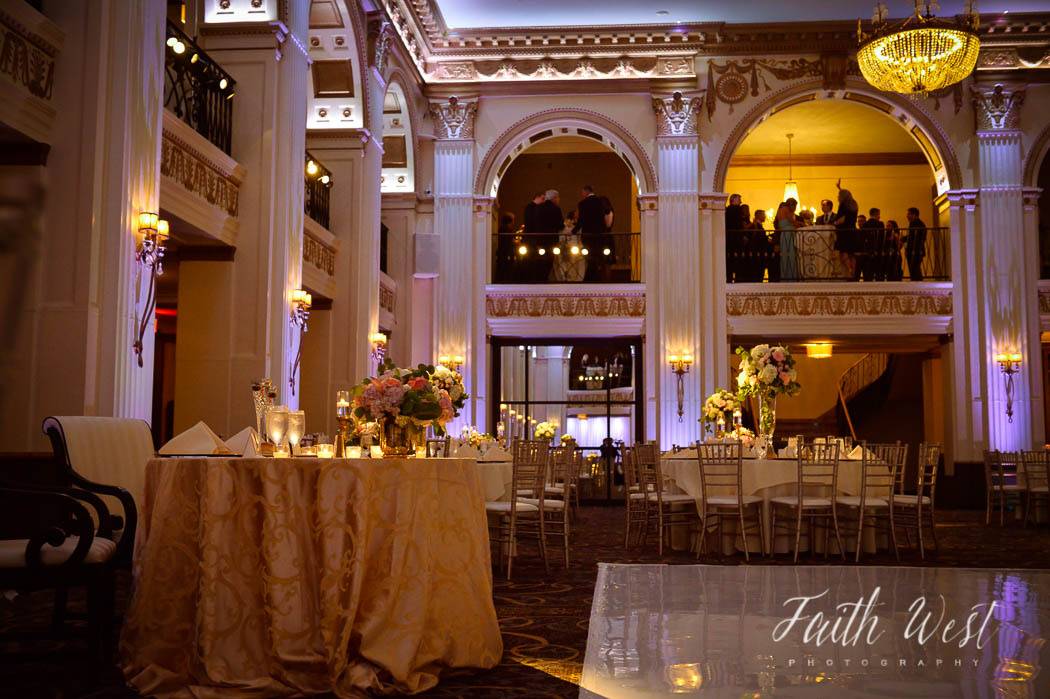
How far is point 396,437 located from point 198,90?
5.63 meters

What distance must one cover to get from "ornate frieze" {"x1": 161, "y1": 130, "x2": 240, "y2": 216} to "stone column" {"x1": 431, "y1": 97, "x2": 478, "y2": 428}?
236 inches

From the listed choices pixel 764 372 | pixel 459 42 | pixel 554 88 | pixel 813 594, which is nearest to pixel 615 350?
pixel 554 88

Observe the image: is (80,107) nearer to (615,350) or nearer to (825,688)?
(825,688)

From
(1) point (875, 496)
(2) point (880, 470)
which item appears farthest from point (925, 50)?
(1) point (875, 496)

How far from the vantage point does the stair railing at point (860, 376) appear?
63.4 ft

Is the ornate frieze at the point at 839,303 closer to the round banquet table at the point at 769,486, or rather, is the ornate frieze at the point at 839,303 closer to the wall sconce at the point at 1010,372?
the wall sconce at the point at 1010,372

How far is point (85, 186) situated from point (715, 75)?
35.8 feet

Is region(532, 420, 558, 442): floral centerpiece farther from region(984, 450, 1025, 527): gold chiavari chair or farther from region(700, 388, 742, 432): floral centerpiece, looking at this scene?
region(984, 450, 1025, 527): gold chiavari chair

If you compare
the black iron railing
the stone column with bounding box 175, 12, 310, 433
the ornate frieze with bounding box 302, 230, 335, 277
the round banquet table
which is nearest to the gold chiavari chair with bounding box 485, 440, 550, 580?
the round banquet table

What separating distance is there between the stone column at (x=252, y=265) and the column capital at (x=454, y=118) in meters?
5.59

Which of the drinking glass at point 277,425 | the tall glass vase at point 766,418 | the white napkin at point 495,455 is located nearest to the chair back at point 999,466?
the tall glass vase at point 766,418

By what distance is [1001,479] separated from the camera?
1172 cm

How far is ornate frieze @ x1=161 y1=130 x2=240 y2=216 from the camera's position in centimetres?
776

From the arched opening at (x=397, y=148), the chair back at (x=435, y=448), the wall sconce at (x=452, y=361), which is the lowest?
the chair back at (x=435, y=448)
